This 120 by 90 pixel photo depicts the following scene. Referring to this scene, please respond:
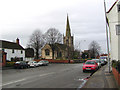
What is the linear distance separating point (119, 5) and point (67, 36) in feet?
231

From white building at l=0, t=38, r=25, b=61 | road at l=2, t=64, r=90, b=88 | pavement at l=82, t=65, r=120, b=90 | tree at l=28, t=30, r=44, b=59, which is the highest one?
tree at l=28, t=30, r=44, b=59

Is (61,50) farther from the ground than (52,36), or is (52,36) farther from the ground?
(52,36)

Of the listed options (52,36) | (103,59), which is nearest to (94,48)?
(52,36)

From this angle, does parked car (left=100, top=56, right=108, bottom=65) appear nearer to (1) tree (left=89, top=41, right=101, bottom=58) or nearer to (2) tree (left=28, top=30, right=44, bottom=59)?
(2) tree (left=28, top=30, right=44, bottom=59)

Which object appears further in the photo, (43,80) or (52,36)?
(52,36)

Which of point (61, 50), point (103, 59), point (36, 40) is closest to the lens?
point (103, 59)

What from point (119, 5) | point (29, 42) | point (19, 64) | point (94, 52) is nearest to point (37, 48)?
point (29, 42)

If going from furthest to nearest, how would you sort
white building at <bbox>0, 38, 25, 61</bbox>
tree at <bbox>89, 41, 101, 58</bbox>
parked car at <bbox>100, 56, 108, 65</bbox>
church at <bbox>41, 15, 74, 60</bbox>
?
tree at <bbox>89, 41, 101, 58</bbox> < church at <bbox>41, 15, 74, 60</bbox> < white building at <bbox>0, 38, 25, 61</bbox> < parked car at <bbox>100, 56, 108, 65</bbox>

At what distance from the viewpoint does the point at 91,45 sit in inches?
3494

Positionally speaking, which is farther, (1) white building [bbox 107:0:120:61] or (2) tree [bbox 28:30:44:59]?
(2) tree [bbox 28:30:44:59]

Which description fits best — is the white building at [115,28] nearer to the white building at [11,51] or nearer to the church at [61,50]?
the white building at [11,51]

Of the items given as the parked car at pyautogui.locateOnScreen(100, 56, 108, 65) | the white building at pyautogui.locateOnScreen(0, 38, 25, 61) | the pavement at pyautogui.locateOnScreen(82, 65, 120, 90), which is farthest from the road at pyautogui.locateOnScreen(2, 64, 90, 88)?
→ the white building at pyautogui.locateOnScreen(0, 38, 25, 61)

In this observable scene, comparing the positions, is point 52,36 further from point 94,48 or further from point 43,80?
point 43,80

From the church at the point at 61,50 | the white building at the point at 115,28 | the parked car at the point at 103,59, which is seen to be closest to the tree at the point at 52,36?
the church at the point at 61,50
